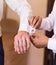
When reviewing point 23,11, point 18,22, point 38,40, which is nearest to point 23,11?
point 23,11

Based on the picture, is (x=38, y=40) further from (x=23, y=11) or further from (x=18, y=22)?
(x=18, y=22)

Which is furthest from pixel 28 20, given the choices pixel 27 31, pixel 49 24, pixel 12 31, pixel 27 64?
pixel 27 64

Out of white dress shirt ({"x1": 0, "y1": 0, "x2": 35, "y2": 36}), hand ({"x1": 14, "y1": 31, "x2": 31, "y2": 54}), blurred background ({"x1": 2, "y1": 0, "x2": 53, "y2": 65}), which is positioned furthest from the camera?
blurred background ({"x1": 2, "y1": 0, "x2": 53, "y2": 65})

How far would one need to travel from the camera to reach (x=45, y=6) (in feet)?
7.01

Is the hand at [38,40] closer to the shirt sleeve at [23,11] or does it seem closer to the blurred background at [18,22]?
the shirt sleeve at [23,11]

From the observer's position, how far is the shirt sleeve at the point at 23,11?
1013mm

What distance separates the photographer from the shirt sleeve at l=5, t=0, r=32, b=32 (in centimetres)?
101

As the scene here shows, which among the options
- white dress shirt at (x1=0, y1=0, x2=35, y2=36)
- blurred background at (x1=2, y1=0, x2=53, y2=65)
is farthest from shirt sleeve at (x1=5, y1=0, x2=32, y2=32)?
blurred background at (x1=2, y1=0, x2=53, y2=65)

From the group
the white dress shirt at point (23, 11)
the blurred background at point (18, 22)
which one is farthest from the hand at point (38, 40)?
the blurred background at point (18, 22)

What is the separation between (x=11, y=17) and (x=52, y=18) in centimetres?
96

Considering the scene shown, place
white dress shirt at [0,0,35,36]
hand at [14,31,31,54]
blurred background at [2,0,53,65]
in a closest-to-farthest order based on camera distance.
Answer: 1. hand at [14,31,31,54]
2. white dress shirt at [0,0,35,36]
3. blurred background at [2,0,53,65]

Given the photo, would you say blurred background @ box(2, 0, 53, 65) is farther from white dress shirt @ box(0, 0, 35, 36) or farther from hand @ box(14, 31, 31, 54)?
hand @ box(14, 31, 31, 54)

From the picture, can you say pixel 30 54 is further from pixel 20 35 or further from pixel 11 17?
pixel 20 35

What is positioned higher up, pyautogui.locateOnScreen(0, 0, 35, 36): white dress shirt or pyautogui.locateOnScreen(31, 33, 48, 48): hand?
pyautogui.locateOnScreen(0, 0, 35, 36): white dress shirt
